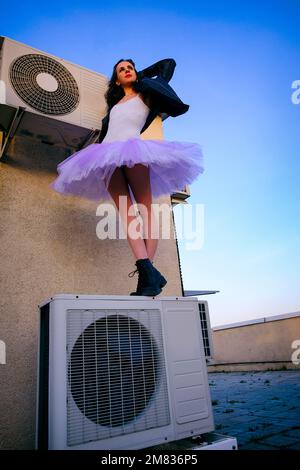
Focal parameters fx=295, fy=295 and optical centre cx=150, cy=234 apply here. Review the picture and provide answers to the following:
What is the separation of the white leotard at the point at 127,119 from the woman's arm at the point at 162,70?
0.25m

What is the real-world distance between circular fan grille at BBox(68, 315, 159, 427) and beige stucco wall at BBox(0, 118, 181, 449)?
0.86 m

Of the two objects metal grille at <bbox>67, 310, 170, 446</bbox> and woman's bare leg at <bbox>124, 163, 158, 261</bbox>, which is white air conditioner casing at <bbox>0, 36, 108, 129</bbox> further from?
metal grille at <bbox>67, 310, 170, 446</bbox>

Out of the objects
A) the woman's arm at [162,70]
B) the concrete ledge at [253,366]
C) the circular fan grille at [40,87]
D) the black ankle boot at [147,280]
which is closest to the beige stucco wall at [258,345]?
the concrete ledge at [253,366]

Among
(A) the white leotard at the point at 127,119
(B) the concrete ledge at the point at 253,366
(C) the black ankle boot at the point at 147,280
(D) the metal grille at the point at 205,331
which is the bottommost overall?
(B) the concrete ledge at the point at 253,366

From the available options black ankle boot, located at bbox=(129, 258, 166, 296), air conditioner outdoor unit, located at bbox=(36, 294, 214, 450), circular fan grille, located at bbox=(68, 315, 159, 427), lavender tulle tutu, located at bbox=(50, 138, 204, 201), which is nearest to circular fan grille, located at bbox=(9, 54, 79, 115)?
lavender tulle tutu, located at bbox=(50, 138, 204, 201)

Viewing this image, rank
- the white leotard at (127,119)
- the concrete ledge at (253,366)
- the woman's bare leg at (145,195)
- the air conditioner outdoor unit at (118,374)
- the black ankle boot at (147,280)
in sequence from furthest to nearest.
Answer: the concrete ledge at (253,366) → the white leotard at (127,119) → the woman's bare leg at (145,195) → the black ankle boot at (147,280) → the air conditioner outdoor unit at (118,374)

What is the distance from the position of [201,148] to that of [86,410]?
1462 millimetres

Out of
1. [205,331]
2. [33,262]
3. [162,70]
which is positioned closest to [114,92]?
[162,70]

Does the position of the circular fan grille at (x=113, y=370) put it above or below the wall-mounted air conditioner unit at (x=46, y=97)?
below

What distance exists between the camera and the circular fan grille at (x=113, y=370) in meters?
1.10

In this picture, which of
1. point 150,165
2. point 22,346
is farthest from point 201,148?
point 22,346

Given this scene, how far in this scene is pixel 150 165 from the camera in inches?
67.1

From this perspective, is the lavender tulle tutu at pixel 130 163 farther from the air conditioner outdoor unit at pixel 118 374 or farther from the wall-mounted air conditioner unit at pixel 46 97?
the air conditioner outdoor unit at pixel 118 374

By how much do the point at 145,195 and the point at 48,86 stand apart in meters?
1.03
